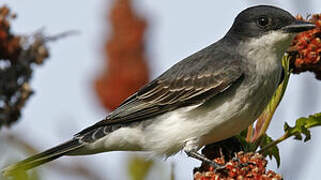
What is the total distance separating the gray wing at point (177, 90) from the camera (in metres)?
4.98

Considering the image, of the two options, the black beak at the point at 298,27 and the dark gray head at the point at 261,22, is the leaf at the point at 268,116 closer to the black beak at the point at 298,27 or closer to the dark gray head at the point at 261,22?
the black beak at the point at 298,27

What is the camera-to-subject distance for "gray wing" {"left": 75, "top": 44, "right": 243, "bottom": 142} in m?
4.98

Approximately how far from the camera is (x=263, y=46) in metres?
4.98

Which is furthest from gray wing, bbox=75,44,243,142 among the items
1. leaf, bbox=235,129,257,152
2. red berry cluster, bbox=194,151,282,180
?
red berry cluster, bbox=194,151,282,180

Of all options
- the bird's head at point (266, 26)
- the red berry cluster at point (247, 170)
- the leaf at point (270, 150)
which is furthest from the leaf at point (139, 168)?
the bird's head at point (266, 26)

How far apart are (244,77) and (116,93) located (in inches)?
65.6

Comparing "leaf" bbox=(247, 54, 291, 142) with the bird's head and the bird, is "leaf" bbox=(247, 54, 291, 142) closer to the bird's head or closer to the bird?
the bird

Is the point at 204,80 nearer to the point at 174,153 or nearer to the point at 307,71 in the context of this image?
the point at 174,153

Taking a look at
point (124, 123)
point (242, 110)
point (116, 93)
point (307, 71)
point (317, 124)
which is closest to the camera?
point (317, 124)

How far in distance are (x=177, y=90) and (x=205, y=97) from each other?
384 mm

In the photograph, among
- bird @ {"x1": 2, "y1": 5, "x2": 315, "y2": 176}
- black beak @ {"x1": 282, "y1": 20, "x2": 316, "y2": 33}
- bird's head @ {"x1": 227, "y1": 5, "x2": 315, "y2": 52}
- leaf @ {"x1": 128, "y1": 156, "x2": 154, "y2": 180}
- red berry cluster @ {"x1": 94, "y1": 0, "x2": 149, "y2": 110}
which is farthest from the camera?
red berry cluster @ {"x1": 94, "y1": 0, "x2": 149, "y2": 110}

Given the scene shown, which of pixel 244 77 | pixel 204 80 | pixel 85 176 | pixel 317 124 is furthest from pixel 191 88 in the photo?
pixel 85 176

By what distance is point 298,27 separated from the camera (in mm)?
4348

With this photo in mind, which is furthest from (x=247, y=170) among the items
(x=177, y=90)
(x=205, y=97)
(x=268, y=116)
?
(x=177, y=90)
